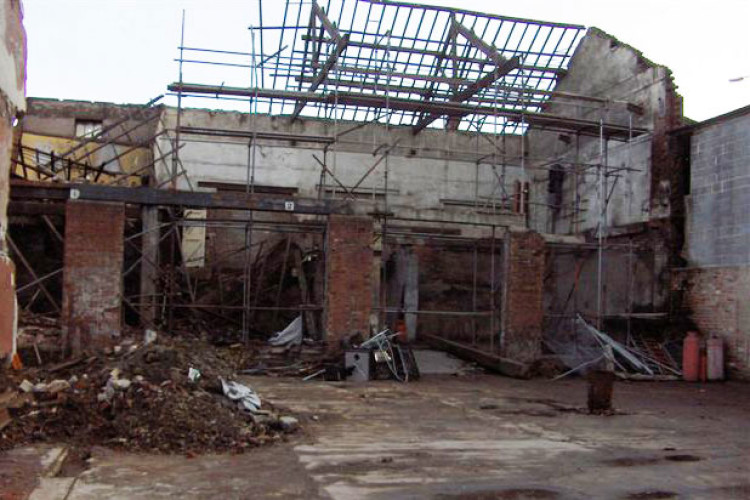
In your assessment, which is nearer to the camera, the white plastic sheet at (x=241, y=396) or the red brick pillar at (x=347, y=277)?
the white plastic sheet at (x=241, y=396)

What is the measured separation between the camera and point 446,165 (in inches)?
940

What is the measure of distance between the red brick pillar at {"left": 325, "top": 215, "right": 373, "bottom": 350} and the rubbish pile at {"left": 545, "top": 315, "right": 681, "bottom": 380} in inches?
188

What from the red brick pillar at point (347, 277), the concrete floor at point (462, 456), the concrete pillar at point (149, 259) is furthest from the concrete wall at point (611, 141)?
the concrete pillar at point (149, 259)

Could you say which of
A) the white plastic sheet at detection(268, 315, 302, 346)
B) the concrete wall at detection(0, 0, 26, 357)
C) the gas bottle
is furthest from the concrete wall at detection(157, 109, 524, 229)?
the concrete wall at detection(0, 0, 26, 357)

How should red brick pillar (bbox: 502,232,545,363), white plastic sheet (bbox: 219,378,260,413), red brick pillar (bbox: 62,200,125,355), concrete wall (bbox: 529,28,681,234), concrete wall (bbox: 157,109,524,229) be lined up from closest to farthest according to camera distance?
white plastic sheet (bbox: 219,378,260,413), red brick pillar (bbox: 62,200,125,355), red brick pillar (bbox: 502,232,545,363), concrete wall (bbox: 529,28,681,234), concrete wall (bbox: 157,109,524,229)

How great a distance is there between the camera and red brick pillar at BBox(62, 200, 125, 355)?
13352 mm

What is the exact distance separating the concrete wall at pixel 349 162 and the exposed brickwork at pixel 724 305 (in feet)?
22.0

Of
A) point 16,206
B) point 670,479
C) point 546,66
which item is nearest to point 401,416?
point 670,479

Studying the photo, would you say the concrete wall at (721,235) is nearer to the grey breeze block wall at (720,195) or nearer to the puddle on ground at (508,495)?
the grey breeze block wall at (720,195)

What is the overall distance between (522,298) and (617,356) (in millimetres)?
2769

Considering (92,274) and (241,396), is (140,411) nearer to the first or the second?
(241,396)

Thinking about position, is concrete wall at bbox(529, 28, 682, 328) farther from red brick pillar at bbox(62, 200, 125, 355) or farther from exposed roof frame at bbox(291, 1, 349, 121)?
red brick pillar at bbox(62, 200, 125, 355)

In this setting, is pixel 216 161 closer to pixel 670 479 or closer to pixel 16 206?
pixel 16 206

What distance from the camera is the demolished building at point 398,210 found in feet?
48.5
